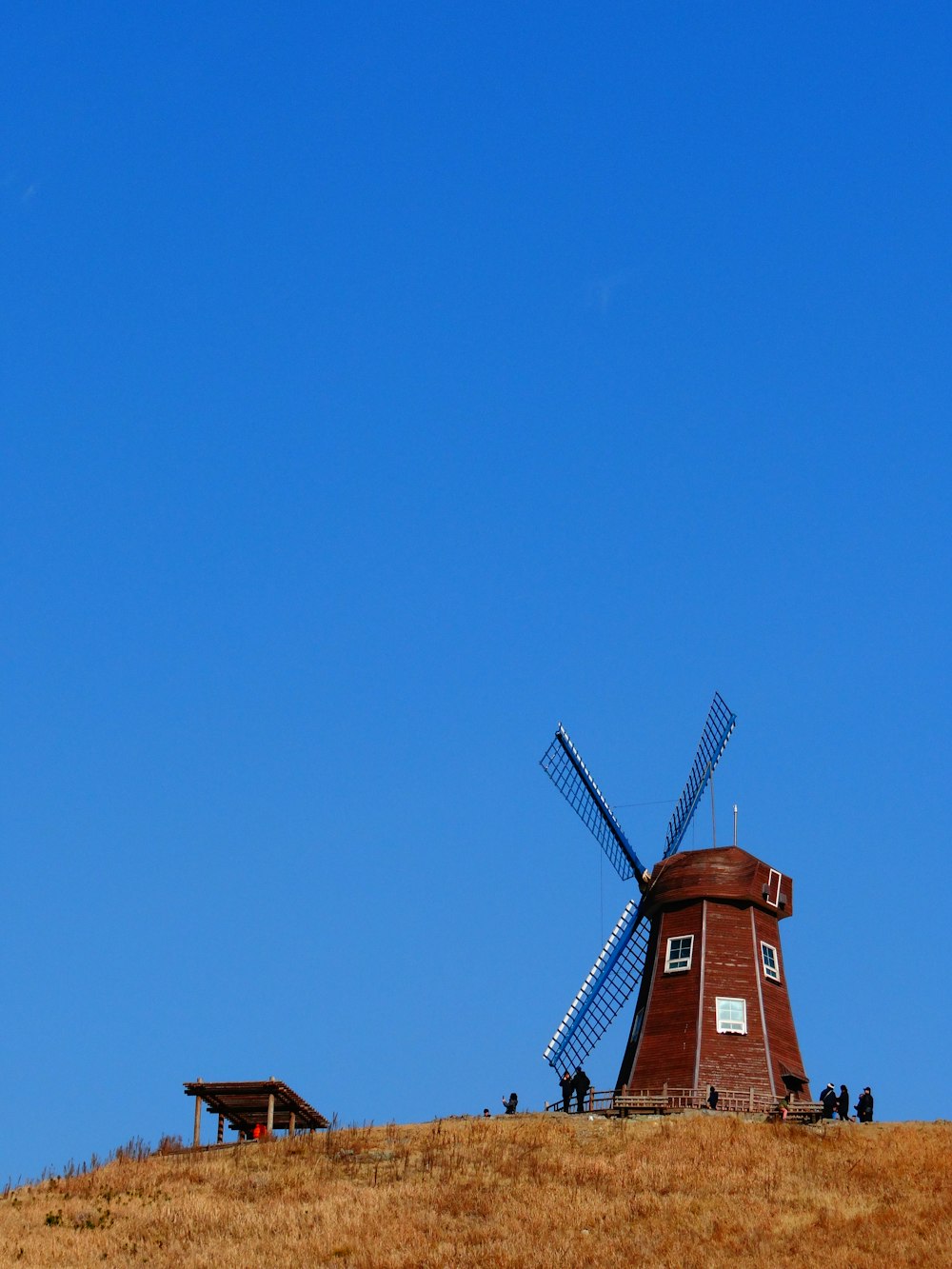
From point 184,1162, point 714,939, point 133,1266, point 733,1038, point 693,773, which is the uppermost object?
point 693,773

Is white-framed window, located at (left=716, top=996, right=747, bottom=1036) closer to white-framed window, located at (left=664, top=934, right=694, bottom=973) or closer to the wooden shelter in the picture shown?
white-framed window, located at (left=664, top=934, right=694, bottom=973)

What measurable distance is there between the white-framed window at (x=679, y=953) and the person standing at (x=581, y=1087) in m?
4.26

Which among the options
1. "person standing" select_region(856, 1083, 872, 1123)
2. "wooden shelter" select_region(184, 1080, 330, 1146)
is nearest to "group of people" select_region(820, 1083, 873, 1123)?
"person standing" select_region(856, 1083, 872, 1123)

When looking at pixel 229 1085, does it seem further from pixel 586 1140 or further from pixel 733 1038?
pixel 733 1038

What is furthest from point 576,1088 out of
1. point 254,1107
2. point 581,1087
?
point 254,1107

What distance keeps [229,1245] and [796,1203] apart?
12089 millimetres

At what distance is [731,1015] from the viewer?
4975cm

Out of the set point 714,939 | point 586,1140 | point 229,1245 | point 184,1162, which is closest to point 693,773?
point 714,939

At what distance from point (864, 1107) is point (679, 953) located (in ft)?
26.0

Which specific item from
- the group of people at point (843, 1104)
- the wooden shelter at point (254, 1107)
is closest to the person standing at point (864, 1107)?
the group of people at point (843, 1104)

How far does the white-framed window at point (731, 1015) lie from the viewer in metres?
49.5

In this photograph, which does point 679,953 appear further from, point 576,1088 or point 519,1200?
point 519,1200

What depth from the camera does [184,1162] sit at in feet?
138

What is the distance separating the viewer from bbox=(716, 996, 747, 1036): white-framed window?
49.5 meters
